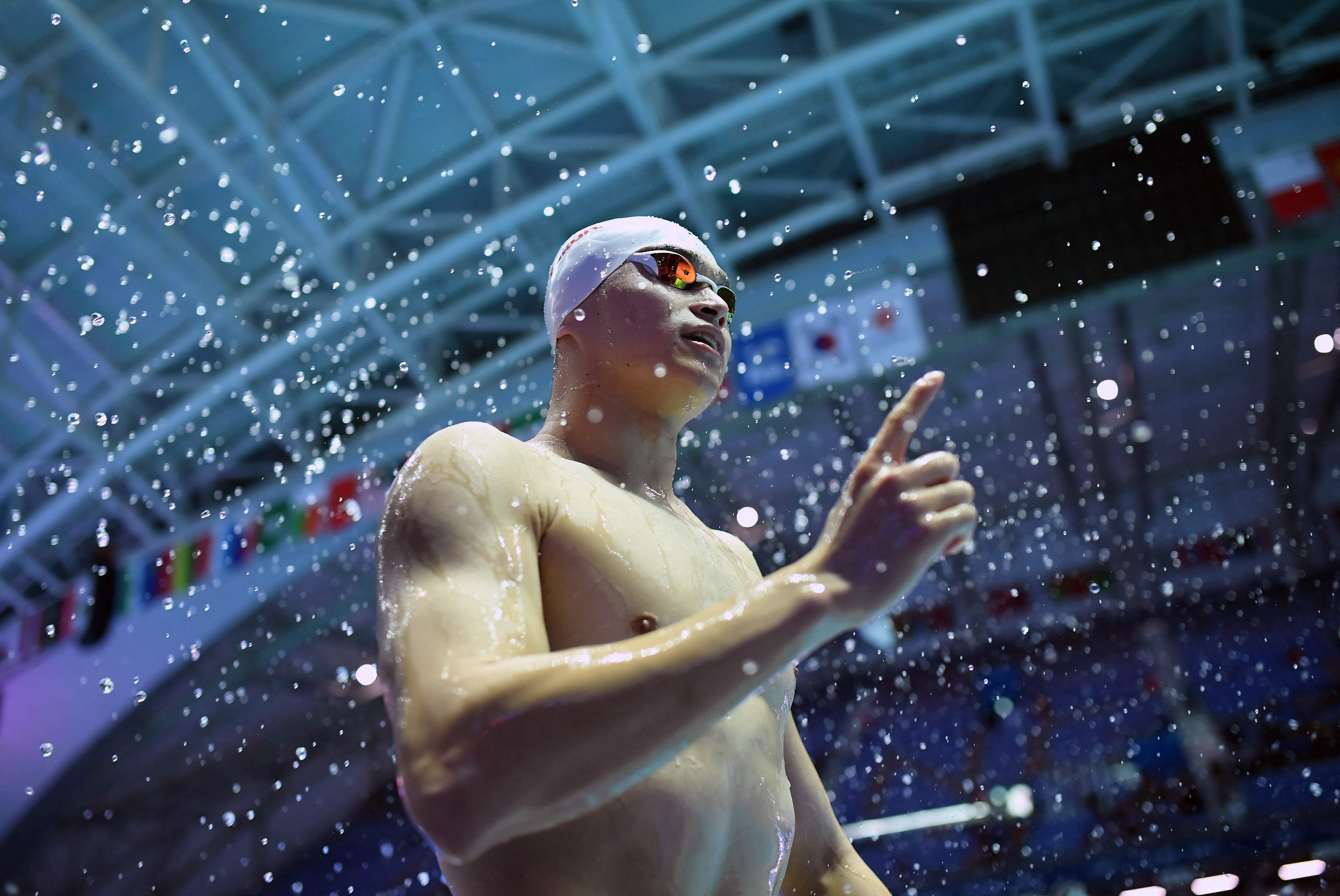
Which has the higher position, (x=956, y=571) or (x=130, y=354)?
(x=130, y=354)

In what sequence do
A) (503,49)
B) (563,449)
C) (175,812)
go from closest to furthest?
(563,449)
(503,49)
(175,812)

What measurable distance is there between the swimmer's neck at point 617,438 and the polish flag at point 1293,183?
380 inches

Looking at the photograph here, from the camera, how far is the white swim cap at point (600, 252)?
1.75 m

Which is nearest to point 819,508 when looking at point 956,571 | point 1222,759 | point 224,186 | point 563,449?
point 956,571

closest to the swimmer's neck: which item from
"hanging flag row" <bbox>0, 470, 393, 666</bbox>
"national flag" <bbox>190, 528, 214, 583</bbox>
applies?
"hanging flag row" <bbox>0, 470, 393, 666</bbox>

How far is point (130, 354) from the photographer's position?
1113 cm

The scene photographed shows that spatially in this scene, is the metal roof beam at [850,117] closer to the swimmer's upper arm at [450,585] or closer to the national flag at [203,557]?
the swimmer's upper arm at [450,585]

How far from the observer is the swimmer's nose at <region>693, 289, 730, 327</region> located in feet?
5.58

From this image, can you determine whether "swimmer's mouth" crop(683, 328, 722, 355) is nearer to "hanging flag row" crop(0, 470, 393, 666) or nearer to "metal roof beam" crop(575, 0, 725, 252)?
"metal roof beam" crop(575, 0, 725, 252)

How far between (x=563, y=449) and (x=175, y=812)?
16897 millimetres

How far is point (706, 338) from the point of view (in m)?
1.69

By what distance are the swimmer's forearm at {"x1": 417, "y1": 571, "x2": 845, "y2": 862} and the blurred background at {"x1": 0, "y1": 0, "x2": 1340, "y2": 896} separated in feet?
23.6

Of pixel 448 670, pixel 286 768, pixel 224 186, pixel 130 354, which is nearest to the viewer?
pixel 448 670

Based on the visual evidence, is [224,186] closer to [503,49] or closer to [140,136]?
[140,136]
